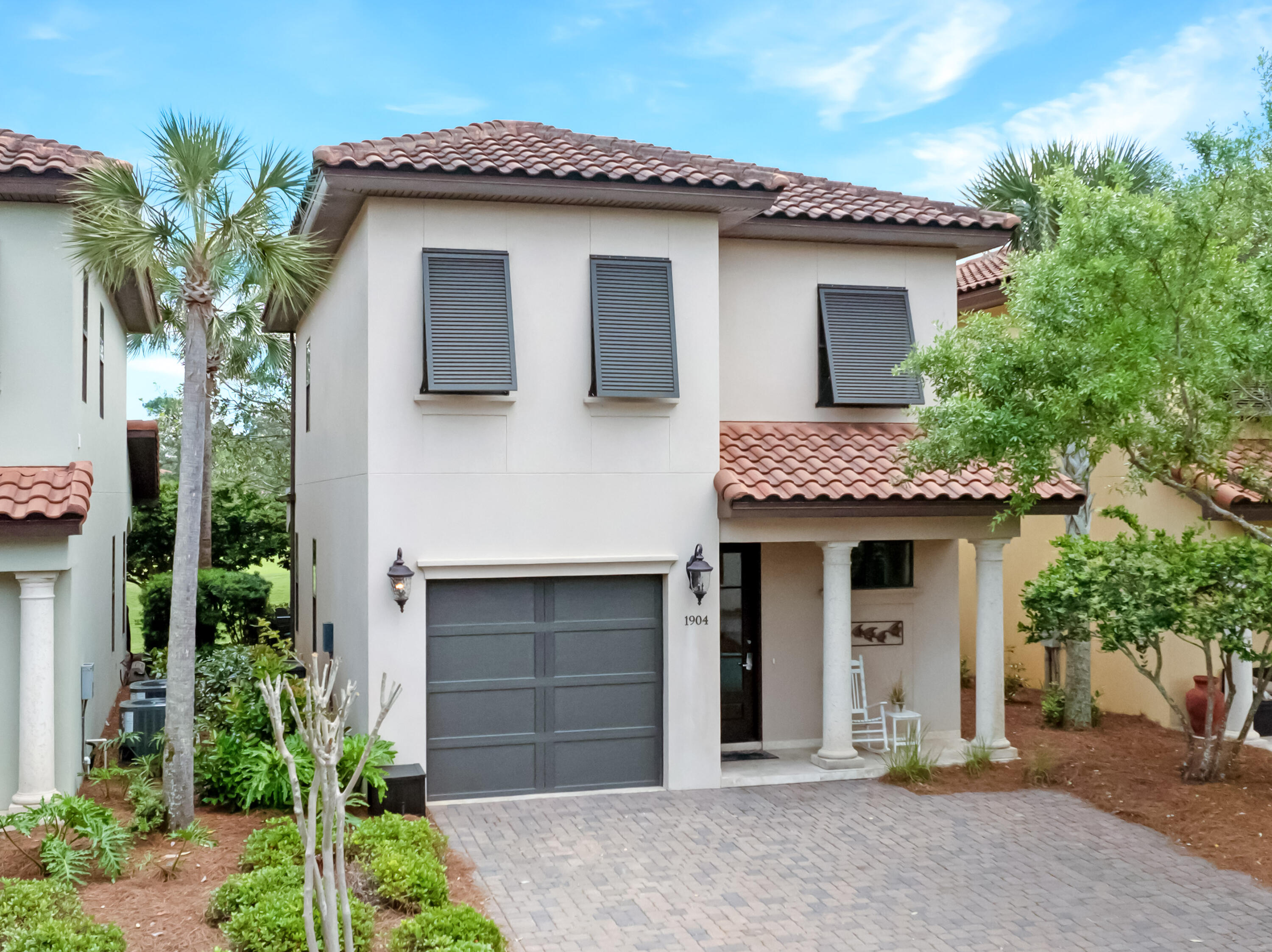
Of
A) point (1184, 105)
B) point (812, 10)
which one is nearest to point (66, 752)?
point (812, 10)

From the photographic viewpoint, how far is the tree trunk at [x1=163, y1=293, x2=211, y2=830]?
30.2 ft

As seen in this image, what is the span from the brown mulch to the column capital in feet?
29.2

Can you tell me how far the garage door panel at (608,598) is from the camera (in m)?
11.6

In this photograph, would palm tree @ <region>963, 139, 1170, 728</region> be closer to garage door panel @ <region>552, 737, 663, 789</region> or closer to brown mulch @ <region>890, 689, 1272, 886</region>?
brown mulch @ <region>890, 689, 1272, 886</region>

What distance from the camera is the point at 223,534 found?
2458 centimetres

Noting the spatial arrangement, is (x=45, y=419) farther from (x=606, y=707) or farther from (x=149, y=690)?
(x=606, y=707)

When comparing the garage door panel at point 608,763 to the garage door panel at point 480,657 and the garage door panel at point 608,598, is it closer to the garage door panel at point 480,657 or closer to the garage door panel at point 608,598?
the garage door panel at point 480,657

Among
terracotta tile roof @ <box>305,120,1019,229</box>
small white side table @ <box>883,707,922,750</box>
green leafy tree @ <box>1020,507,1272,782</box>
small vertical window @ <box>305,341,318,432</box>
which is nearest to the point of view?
green leafy tree @ <box>1020,507,1272,782</box>

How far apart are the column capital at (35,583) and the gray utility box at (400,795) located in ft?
11.2

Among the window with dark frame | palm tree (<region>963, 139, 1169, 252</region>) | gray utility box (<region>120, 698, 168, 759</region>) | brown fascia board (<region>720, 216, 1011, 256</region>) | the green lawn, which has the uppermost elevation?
palm tree (<region>963, 139, 1169, 252</region>)

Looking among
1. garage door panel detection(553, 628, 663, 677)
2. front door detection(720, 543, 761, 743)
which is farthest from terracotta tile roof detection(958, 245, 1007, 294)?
garage door panel detection(553, 628, 663, 677)

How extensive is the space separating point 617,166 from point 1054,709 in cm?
973

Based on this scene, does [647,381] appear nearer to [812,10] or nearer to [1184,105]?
[812,10]

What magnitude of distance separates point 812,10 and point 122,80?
37200 millimetres
